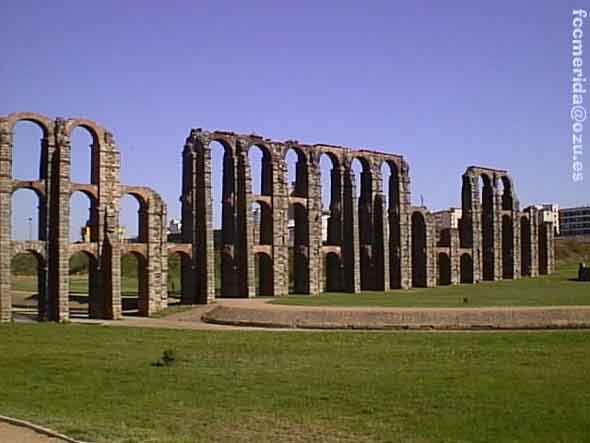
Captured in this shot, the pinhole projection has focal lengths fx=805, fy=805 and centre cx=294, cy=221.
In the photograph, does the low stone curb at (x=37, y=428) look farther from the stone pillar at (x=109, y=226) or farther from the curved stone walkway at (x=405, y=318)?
the stone pillar at (x=109, y=226)

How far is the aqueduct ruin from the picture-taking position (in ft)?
133

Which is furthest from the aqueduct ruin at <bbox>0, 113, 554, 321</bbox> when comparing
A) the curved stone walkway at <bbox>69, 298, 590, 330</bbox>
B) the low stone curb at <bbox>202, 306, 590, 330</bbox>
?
the low stone curb at <bbox>202, 306, 590, 330</bbox>

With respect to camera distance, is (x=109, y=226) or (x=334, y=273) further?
(x=334, y=273)

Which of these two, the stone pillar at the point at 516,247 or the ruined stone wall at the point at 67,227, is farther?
the stone pillar at the point at 516,247

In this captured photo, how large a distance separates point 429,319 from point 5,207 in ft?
69.0

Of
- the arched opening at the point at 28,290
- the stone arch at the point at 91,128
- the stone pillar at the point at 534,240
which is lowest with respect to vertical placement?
the arched opening at the point at 28,290

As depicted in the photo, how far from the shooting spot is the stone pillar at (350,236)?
57531 mm

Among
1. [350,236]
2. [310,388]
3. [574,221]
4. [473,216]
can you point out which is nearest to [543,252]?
[473,216]

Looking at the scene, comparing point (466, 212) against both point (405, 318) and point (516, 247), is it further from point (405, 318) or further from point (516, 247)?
point (405, 318)

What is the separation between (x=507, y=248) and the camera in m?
74.4

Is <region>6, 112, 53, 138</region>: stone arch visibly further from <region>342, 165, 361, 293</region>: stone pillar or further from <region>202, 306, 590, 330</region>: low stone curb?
<region>342, 165, 361, 293</region>: stone pillar

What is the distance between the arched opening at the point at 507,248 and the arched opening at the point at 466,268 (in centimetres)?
576

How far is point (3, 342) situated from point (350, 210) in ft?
114

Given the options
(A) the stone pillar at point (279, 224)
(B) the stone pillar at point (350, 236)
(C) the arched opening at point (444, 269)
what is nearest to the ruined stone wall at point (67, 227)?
(A) the stone pillar at point (279, 224)
